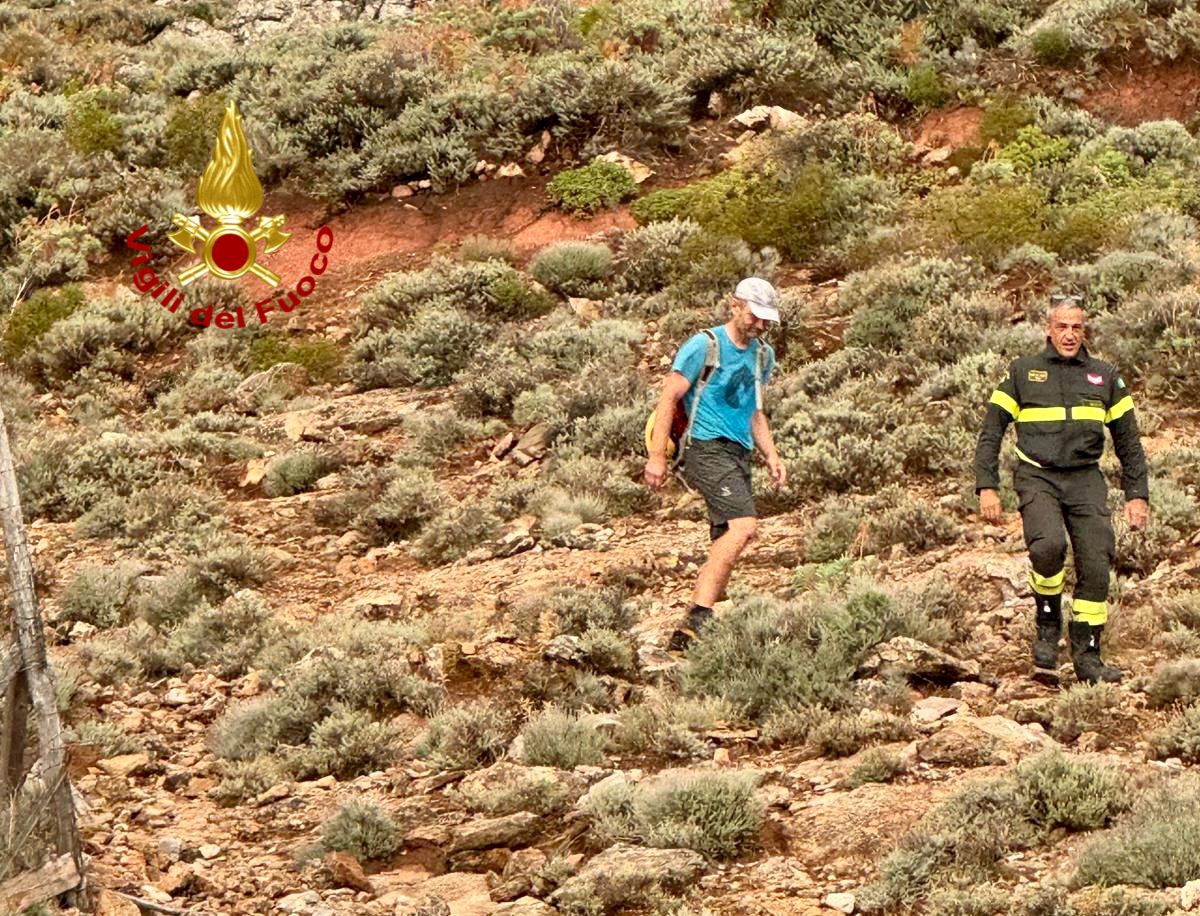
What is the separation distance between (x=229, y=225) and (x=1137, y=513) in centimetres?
1337

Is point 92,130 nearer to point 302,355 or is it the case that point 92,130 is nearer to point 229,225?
point 229,225

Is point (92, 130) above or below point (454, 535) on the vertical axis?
above

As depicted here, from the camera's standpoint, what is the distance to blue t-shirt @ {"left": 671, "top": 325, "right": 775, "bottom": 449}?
875 cm

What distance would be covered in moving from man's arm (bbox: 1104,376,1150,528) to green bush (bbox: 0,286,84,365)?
12834mm

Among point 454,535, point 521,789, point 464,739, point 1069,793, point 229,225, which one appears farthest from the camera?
point 229,225

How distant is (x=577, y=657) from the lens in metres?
9.12

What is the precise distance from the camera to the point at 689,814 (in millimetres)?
6840

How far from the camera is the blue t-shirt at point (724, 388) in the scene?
875 cm

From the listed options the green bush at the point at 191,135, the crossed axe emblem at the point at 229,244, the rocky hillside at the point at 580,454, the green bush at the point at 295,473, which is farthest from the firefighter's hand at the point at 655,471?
the green bush at the point at 191,135

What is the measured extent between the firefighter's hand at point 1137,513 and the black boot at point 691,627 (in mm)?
2262

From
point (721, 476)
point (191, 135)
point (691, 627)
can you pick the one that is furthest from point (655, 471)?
point (191, 135)

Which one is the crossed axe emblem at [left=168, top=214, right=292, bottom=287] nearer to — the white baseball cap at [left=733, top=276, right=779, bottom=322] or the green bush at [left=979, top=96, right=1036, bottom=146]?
the green bush at [left=979, top=96, right=1036, bottom=146]

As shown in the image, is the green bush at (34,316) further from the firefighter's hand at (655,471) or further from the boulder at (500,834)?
the boulder at (500,834)

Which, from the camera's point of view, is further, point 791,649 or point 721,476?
point 721,476
